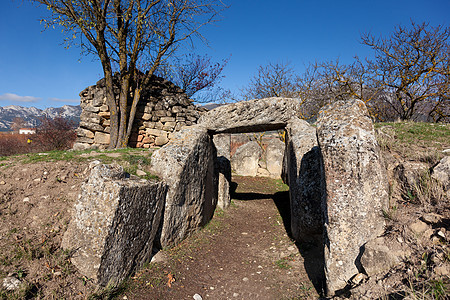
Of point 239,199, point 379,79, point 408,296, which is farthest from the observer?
point 379,79

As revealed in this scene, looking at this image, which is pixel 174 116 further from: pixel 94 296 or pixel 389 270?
pixel 389 270

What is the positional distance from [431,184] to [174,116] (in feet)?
29.6

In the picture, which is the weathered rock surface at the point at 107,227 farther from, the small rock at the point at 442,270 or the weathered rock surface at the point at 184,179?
→ the small rock at the point at 442,270

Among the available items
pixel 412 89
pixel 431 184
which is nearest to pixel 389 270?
pixel 431 184

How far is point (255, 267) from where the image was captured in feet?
14.9

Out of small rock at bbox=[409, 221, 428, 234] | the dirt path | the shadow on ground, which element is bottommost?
the dirt path

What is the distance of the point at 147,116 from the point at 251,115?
18.5 feet

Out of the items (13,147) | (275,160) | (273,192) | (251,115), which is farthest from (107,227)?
(13,147)

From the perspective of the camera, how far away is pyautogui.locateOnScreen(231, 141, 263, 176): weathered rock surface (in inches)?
503

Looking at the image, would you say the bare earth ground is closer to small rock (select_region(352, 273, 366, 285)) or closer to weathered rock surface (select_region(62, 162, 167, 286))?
small rock (select_region(352, 273, 366, 285))

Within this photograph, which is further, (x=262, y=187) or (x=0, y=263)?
(x=262, y=187)

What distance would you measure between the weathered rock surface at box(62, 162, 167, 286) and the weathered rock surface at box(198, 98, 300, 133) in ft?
Answer: 8.84

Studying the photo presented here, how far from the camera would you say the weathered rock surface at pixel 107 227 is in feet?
11.0

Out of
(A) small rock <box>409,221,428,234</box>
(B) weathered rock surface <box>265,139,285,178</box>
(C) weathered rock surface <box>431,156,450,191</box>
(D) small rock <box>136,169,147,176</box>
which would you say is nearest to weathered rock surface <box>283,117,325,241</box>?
(C) weathered rock surface <box>431,156,450,191</box>
